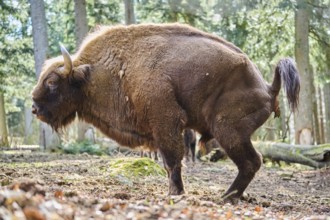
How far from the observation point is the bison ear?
7234mm

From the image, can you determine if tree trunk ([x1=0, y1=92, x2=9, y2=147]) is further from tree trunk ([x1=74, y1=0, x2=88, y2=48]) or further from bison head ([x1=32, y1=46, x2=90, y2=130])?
bison head ([x1=32, y1=46, x2=90, y2=130])

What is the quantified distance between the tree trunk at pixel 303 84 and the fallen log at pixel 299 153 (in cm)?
266

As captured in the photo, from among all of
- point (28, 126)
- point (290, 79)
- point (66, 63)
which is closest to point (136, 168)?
point (66, 63)

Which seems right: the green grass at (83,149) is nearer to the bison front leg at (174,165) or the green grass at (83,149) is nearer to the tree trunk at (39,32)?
the tree trunk at (39,32)

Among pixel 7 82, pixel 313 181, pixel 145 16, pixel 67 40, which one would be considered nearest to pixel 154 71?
pixel 313 181

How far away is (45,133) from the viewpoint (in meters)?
18.5

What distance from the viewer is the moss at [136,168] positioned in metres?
8.77

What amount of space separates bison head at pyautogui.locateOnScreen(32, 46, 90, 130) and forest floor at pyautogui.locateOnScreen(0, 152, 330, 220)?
3.18 feet

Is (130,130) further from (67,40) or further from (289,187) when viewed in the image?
(67,40)

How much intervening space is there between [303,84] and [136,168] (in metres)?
11.1

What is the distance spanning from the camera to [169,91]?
21.8ft

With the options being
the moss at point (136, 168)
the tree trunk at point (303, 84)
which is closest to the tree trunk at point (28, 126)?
the tree trunk at point (303, 84)

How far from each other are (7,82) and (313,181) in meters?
17.2

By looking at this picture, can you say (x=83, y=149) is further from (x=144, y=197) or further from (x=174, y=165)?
(x=144, y=197)
